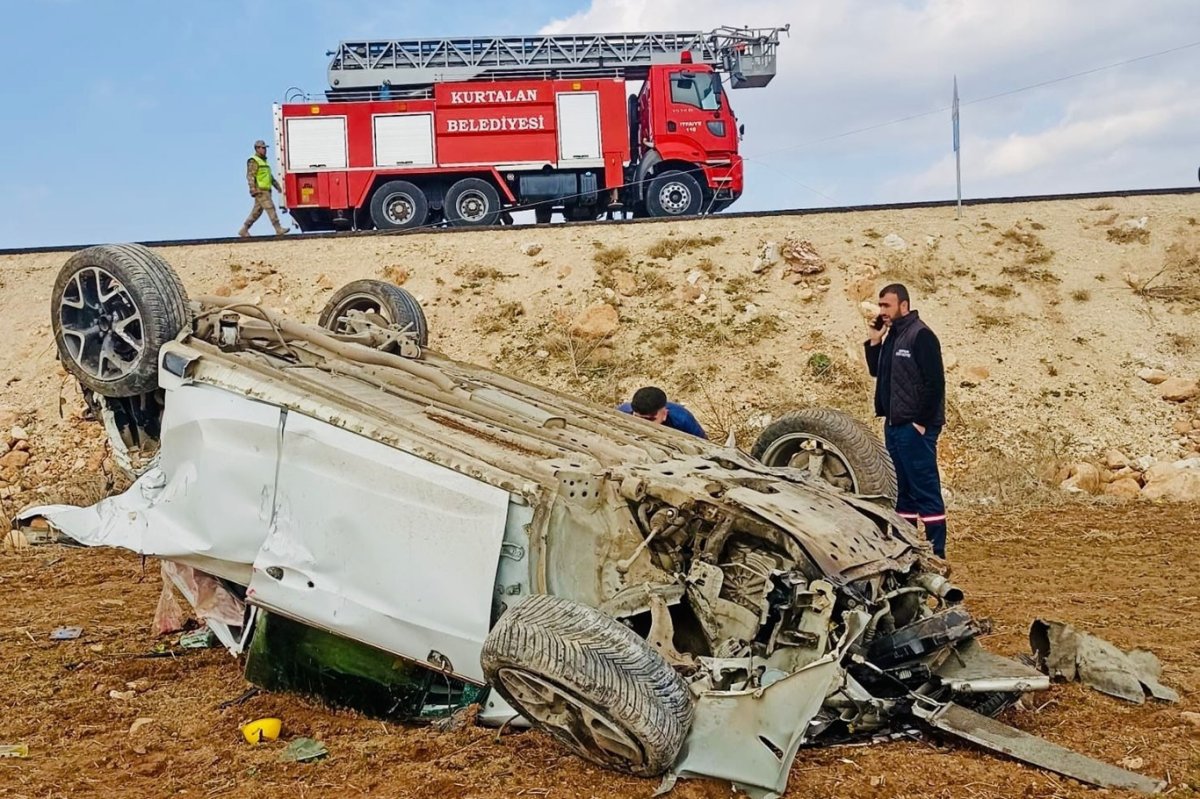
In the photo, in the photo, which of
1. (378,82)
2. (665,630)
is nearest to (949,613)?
(665,630)

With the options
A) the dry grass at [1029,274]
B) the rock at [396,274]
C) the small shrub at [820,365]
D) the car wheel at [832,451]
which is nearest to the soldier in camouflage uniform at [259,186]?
the rock at [396,274]

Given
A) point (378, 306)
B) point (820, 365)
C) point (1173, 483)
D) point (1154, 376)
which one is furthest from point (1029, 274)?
point (378, 306)

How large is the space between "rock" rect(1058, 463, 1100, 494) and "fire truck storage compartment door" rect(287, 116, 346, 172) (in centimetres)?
1194

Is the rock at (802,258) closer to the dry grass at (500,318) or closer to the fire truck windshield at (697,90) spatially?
the dry grass at (500,318)

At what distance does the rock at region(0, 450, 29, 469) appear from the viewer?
40.6 feet

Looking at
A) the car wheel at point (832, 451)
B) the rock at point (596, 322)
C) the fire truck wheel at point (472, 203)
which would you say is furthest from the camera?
the fire truck wheel at point (472, 203)

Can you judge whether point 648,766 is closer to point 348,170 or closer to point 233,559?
point 233,559

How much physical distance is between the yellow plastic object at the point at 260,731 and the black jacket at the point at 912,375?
12.4ft

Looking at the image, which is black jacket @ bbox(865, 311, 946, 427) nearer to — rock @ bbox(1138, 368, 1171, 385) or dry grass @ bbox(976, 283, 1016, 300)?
rock @ bbox(1138, 368, 1171, 385)

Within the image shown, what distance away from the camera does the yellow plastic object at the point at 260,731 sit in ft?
13.9

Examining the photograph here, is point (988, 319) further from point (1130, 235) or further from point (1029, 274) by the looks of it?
point (1130, 235)

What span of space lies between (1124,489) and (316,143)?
42.3 ft

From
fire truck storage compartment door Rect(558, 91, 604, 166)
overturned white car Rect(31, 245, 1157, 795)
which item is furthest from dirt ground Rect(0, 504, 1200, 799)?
fire truck storage compartment door Rect(558, 91, 604, 166)

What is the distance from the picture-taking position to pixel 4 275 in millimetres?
15562
